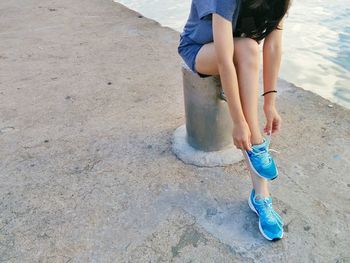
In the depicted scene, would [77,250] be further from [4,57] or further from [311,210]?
[4,57]

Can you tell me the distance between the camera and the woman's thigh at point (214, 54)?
1732mm

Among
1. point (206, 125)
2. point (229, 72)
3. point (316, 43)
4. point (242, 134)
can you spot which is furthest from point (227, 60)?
point (316, 43)

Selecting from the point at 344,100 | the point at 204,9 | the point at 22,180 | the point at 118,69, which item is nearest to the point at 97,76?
the point at 118,69

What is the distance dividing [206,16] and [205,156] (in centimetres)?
79

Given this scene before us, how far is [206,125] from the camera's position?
7.22ft

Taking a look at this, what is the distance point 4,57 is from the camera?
3736 mm

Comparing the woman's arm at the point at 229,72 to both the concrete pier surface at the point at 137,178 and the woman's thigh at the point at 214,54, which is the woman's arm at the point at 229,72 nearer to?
the woman's thigh at the point at 214,54

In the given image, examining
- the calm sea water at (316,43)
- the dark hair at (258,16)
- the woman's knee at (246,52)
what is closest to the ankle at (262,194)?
the woman's knee at (246,52)

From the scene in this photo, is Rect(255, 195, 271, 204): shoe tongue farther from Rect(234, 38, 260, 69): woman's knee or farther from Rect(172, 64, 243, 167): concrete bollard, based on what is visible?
Rect(234, 38, 260, 69): woman's knee

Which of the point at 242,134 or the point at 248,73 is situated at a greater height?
the point at 248,73

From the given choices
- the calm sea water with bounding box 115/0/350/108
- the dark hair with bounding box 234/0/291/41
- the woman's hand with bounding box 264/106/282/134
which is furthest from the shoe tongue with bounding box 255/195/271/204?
the calm sea water with bounding box 115/0/350/108

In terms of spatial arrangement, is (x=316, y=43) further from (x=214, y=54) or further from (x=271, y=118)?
(x=214, y=54)

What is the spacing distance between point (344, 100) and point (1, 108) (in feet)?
8.70

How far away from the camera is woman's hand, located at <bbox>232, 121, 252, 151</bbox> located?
1.73 metres
